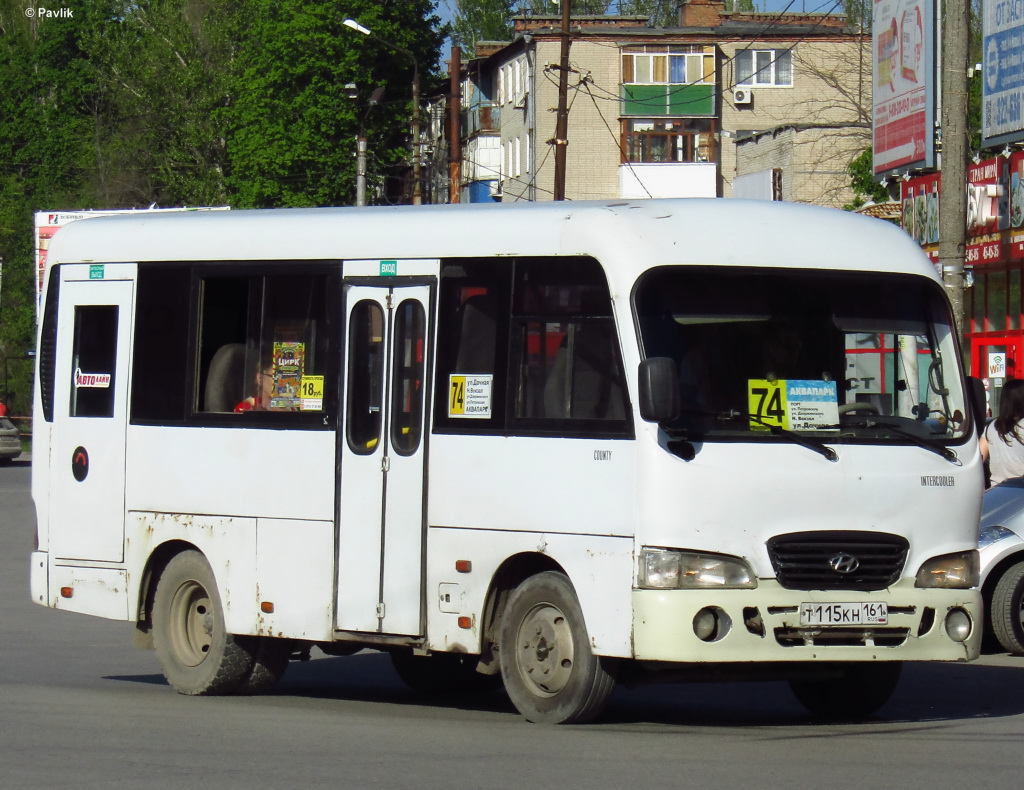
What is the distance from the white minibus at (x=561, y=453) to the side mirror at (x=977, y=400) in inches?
1.4

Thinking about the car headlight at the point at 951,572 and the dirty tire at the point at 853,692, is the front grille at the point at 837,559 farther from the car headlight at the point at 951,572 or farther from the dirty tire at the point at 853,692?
the dirty tire at the point at 853,692

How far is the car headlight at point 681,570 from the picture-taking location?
29.6ft

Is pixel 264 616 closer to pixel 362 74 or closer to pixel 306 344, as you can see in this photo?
pixel 306 344

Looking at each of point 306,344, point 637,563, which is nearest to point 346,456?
point 306,344

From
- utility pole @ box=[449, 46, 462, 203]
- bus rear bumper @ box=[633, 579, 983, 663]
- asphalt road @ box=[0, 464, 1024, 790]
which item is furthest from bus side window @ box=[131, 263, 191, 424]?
utility pole @ box=[449, 46, 462, 203]

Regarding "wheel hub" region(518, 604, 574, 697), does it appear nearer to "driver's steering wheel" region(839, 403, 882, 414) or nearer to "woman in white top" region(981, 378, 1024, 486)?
"driver's steering wheel" region(839, 403, 882, 414)

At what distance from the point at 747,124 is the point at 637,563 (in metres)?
67.0

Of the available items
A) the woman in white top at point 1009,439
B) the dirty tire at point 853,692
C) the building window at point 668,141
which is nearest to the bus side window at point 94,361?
the dirty tire at point 853,692

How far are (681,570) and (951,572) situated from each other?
1506mm

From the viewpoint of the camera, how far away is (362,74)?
66938 millimetres

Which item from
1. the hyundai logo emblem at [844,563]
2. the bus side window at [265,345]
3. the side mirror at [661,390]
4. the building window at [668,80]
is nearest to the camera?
the side mirror at [661,390]

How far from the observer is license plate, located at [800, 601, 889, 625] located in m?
9.16

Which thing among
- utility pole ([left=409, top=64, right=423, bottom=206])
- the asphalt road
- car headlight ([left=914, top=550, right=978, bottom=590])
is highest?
utility pole ([left=409, top=64, right=423, bottom=206])

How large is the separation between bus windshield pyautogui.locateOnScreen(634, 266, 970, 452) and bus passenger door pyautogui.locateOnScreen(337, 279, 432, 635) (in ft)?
5.26
